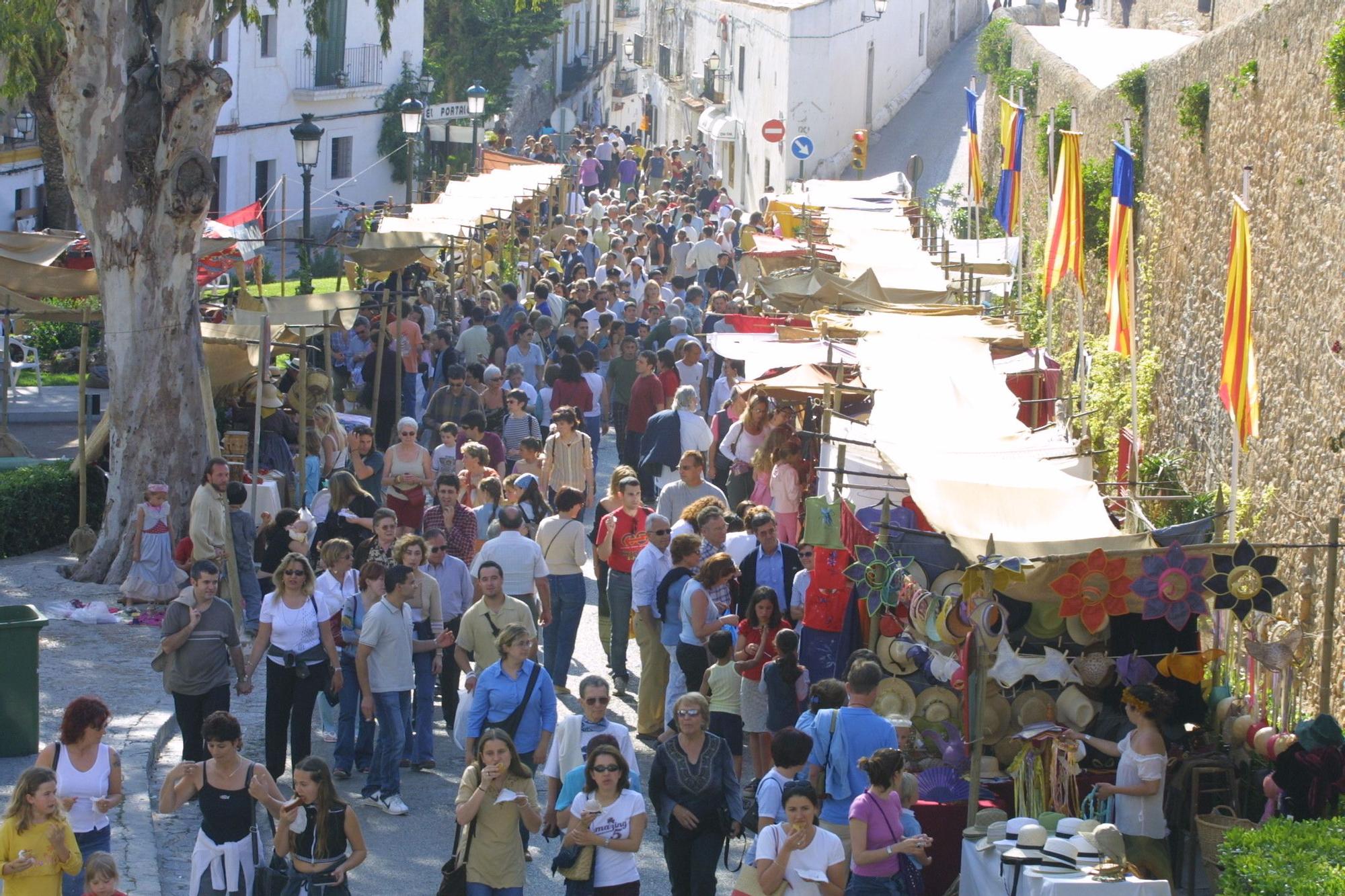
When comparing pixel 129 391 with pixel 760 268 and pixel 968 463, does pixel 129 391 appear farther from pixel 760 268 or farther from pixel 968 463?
pixel 760 268

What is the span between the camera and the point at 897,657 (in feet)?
31.6

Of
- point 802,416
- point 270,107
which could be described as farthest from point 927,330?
point 270,107

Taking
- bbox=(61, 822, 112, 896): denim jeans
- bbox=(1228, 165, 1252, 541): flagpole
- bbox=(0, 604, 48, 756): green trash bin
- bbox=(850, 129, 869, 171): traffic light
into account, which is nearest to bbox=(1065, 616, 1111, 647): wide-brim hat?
bbox=(1228, 165, 1252, 541): flagpole

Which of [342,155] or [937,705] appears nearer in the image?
[937,705]

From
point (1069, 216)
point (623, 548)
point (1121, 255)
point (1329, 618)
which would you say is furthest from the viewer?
point (1069, 216)

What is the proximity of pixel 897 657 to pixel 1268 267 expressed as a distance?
14.8ft

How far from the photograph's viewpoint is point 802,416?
1526 centimetres

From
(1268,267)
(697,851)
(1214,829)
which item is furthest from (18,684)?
(1268,267)

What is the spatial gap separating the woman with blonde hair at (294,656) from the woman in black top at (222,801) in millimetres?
1974

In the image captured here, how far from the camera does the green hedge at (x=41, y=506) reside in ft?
49.6

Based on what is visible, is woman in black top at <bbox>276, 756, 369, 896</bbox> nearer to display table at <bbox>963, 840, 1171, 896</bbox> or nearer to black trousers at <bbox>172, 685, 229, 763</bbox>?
black trousers at <bbox>172, 685, 229, 763</bbox>

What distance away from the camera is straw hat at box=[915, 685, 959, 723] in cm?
945

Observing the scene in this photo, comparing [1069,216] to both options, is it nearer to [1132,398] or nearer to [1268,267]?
[1132,398]

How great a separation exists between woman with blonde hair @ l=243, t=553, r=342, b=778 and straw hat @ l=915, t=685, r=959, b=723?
3.25 m
